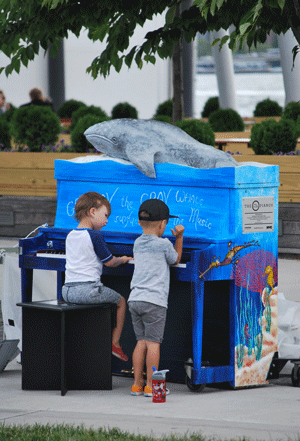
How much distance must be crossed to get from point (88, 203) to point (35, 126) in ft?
22.7

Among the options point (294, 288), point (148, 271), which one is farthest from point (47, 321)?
point (294, 288)

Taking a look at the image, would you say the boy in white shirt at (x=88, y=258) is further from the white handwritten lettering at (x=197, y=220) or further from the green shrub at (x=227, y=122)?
the green shrub at (x=227, y=122)

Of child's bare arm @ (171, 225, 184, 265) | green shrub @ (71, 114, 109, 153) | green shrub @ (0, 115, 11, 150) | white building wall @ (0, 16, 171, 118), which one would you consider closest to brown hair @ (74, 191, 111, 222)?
child's bare arm @ (171, 225, 184, 265)

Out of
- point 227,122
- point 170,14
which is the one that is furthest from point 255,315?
point 227,122

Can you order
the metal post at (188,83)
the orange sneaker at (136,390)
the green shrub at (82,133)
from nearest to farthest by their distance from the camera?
the orange sneaker at (136,390)
the green shrub at (82,133)
the metal post at (188,83)

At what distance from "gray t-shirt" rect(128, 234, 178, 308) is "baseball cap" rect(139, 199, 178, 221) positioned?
0.11 metres

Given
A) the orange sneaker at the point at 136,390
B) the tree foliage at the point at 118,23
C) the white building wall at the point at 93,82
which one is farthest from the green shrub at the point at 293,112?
the white building wall at the point at 93,82

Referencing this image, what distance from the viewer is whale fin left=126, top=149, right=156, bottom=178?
5098 millimetres

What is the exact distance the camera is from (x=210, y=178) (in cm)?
489

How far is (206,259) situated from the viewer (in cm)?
468

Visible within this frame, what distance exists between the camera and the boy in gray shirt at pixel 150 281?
15.4ft

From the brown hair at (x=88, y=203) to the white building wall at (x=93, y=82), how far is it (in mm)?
17354

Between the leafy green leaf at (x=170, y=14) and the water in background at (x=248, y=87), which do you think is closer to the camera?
the leafy green leaf at (x=170, y=14)

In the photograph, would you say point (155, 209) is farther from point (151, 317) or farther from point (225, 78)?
point (225, 78)
